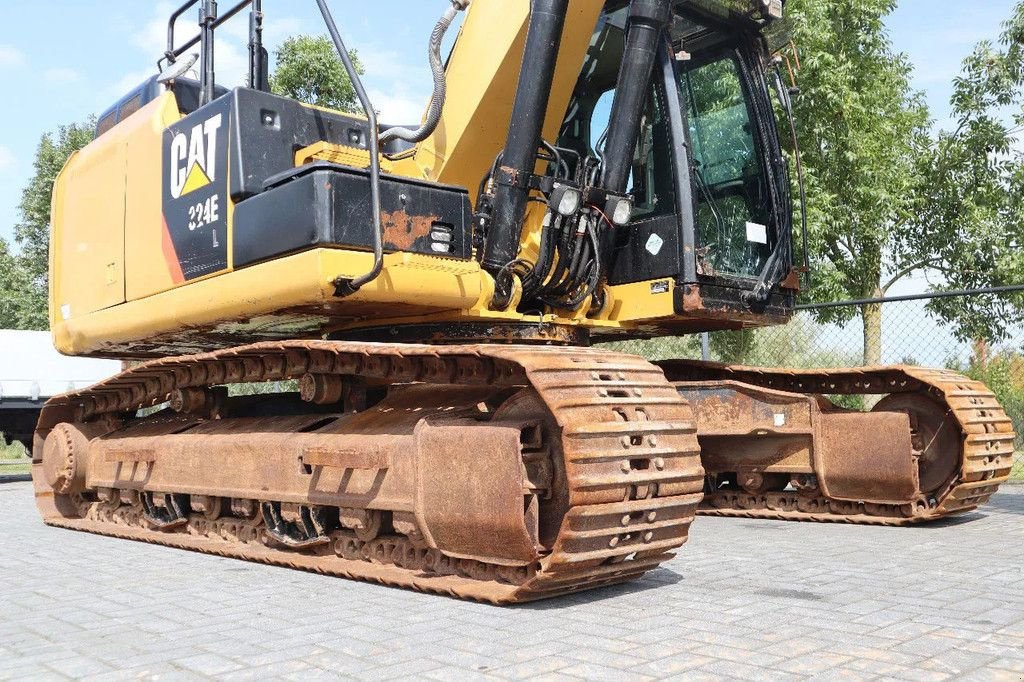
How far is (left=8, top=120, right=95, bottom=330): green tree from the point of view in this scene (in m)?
32.1

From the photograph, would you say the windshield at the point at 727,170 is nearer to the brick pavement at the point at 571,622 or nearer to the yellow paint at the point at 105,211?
the brick pavement at the point at 571,622

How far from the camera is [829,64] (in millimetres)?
14828

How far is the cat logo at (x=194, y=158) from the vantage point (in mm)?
6273

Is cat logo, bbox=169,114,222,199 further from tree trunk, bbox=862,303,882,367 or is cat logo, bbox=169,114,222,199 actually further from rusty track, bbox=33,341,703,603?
tree trunk, bbox=862,303,882,367

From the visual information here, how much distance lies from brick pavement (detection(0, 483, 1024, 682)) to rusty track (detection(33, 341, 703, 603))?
0.38 ft

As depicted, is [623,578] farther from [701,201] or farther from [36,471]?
[36,471]

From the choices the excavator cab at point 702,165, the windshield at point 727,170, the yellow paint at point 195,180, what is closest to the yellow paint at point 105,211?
the yellow paint at point 195,180

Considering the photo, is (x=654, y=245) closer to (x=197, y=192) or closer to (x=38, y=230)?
(x=197, y=192)

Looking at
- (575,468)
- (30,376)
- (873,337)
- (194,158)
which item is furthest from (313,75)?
(575,468)

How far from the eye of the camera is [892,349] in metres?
10.2

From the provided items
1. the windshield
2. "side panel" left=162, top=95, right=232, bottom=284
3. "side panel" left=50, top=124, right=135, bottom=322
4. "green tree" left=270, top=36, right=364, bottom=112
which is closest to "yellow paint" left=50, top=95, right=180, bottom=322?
"side panel" left=50, top=124, right=135, bottom=322

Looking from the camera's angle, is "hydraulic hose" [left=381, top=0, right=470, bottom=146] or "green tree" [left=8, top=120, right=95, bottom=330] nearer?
"hydraulic hose" [left=381, top=0, right=470, bottom=146]

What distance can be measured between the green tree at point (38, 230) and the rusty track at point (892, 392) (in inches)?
1088

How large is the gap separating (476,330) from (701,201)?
63.6 inches
